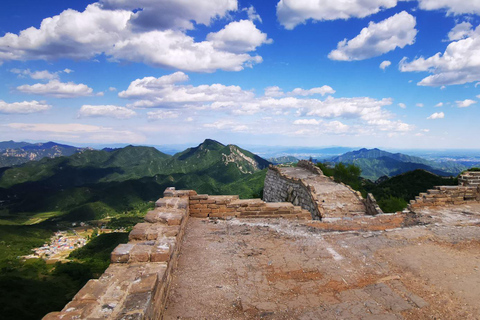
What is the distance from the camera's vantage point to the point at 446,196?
30.9ft

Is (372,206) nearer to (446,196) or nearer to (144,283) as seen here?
(446,196)

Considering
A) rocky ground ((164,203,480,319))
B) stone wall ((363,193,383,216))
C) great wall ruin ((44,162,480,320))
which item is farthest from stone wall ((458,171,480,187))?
rocky ground ((164,203,480,319))

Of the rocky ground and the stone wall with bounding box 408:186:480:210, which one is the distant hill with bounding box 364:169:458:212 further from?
the rocky ground

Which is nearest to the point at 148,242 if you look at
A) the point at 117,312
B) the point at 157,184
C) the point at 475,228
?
the point at 117,312

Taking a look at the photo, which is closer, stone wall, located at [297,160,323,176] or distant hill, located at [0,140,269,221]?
stone wall, located at [297,160,323,176]

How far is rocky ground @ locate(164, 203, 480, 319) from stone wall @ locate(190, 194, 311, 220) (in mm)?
829

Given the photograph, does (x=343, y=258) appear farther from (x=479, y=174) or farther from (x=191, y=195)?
(x=479, y=174)

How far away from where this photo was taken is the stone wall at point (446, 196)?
9219mm

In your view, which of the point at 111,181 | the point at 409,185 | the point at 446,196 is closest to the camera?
the point at 446,196

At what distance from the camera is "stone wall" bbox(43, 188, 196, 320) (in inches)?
109

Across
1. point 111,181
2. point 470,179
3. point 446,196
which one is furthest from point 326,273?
point 111,181

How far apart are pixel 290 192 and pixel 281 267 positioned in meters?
11.1

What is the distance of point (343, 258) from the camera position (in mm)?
5238

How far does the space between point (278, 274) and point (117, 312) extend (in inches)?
105
